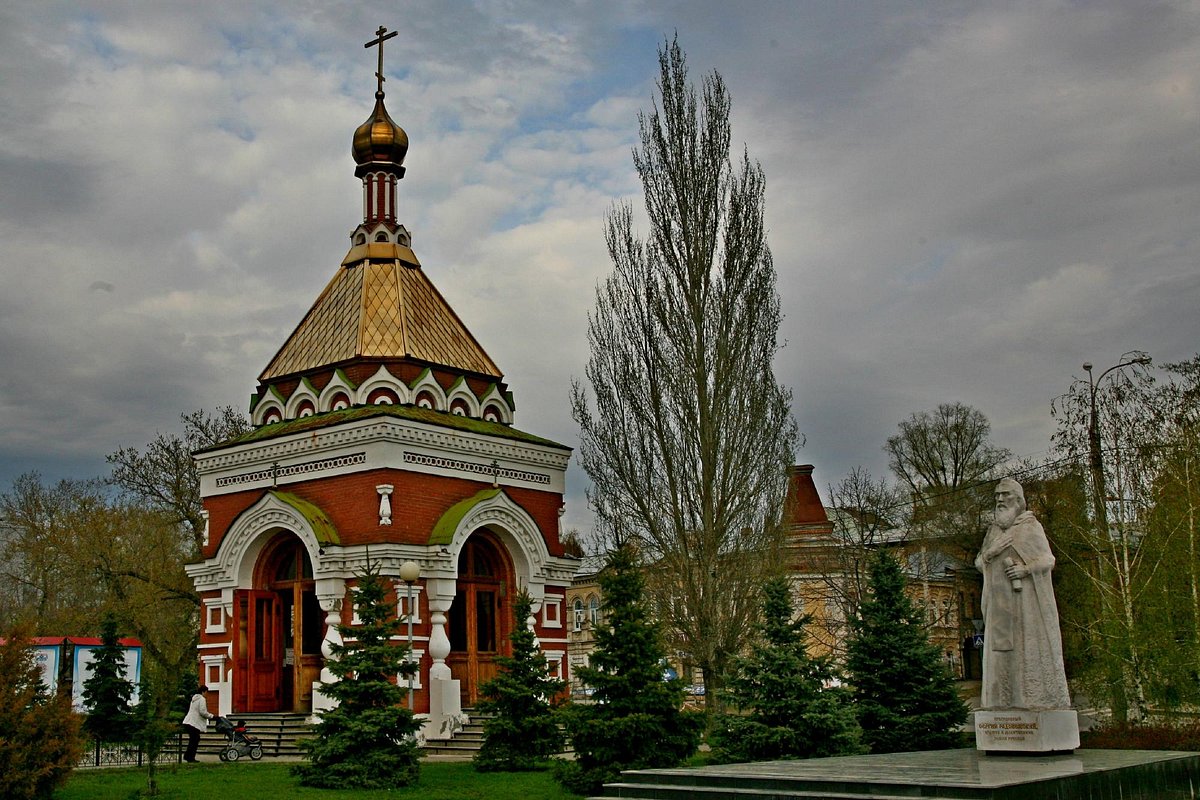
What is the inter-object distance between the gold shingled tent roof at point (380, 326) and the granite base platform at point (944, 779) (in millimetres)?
12442

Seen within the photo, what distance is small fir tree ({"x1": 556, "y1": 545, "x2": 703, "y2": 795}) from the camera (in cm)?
1304

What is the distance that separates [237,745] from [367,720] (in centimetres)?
526

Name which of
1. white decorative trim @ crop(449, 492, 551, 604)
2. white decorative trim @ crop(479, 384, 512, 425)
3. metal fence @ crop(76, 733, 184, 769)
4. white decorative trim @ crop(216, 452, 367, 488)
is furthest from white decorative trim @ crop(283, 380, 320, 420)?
metal fence @ crop(76, 733, 184, 769)

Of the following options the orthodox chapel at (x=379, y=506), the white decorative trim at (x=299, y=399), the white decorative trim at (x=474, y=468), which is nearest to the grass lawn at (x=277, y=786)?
the orthodox chapel at (x=379, y=506)

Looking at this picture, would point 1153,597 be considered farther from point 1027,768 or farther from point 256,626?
point 256,626

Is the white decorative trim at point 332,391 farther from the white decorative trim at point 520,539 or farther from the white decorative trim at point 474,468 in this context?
the white decorative trim at point 520,539

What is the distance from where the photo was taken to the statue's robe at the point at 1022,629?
10.6 m

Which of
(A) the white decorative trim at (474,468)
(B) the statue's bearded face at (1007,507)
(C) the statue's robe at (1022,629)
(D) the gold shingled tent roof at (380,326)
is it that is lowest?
(C) the statue's robe at (1022,629)

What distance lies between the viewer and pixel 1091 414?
20.6 metres

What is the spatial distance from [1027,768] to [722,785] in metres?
2.59

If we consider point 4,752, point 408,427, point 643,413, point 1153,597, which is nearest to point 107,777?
point 4,752

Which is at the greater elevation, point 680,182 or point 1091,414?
point 680,182

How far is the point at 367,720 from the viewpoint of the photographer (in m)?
14.3

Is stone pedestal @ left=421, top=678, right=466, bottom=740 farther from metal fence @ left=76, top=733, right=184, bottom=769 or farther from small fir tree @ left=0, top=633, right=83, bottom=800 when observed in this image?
small fir tree @ left=0, top=633, right=83, bottom=800
